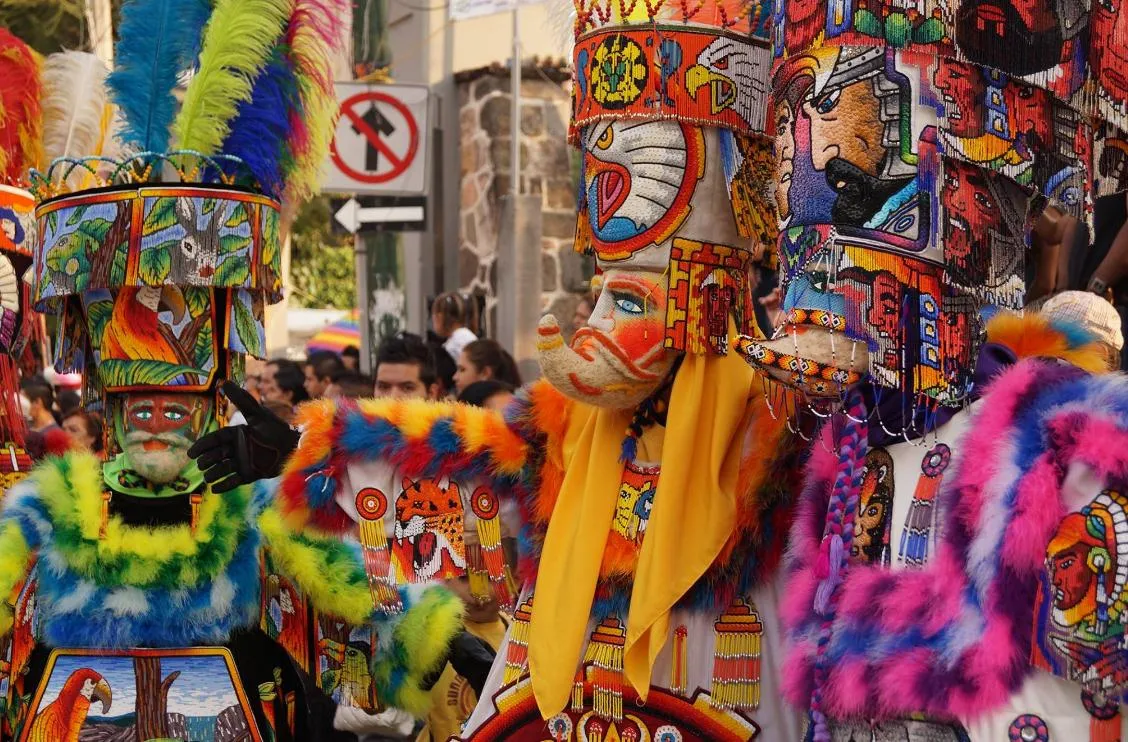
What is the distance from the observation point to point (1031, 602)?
252 centimetres

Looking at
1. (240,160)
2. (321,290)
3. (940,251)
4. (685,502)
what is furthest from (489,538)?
(321,290)

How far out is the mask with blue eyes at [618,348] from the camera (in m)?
3.23

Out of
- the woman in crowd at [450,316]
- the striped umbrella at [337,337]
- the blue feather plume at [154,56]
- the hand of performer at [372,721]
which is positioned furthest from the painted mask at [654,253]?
the striped umbrella at [337,337]

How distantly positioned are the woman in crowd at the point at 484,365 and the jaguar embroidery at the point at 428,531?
255cm

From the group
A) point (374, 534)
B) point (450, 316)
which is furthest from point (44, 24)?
point (374, 534)

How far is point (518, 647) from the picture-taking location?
3.48m

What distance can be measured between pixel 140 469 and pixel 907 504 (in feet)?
5.87

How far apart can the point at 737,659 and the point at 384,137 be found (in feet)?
16.2

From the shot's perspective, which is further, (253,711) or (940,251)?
(253,711)

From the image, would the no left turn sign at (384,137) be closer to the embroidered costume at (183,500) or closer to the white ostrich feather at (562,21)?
the embroidered costume at (183,500)

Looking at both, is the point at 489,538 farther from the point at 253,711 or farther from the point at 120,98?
the point at 120,98

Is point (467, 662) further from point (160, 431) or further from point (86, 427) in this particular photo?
point (86, 427)

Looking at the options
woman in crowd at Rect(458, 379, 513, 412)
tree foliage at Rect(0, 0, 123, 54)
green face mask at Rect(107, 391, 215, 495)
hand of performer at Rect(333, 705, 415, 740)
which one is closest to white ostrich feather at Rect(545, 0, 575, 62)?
green face mask at Rect(107, 391, 215, 495)

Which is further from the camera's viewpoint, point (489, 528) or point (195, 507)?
point (195, 507)
